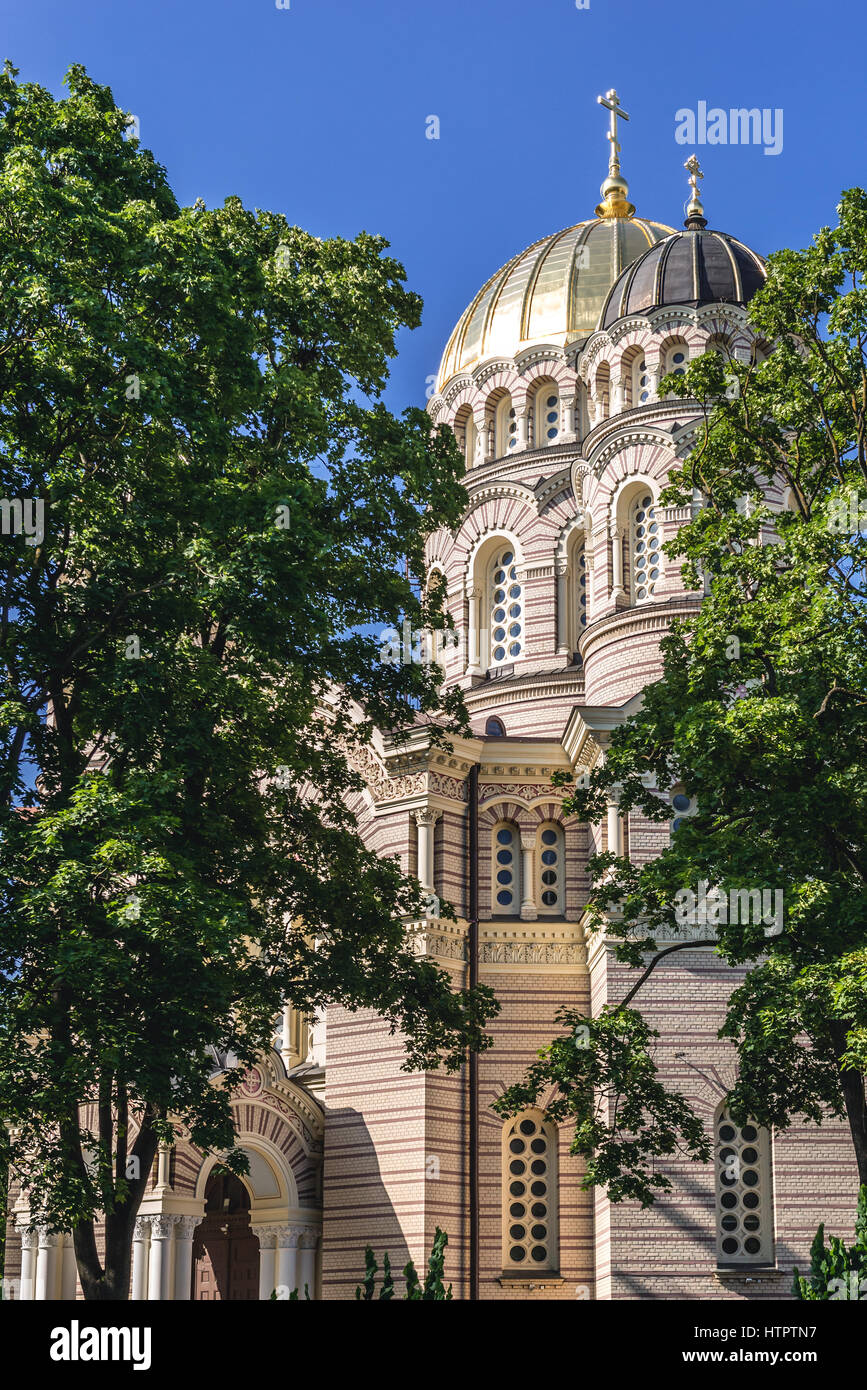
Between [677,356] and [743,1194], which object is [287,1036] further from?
[677,356]

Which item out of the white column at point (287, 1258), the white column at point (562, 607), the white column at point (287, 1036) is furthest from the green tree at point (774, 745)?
the white column at point (562, 607)

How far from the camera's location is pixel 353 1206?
88.3 ft

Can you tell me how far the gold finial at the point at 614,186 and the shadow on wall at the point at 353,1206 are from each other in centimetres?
2350

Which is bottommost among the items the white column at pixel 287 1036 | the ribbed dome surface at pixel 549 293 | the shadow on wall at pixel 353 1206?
the shadow on wall at pixel 353 1206

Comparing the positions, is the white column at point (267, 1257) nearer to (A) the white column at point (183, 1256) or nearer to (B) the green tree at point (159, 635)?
(A) the white column at point (183, 1256)

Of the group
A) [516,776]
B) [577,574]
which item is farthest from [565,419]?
[516,776]

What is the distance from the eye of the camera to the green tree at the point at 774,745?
56.8 feet

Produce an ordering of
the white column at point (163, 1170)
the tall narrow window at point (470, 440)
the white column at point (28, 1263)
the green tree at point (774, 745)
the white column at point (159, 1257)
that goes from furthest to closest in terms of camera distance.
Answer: the tall narrow window at point (470, 440) < the white column at point (28, 1263) < the white column at point (163, 1170) < the white column at point (159, 1257) < the green tree at point (774, 745)

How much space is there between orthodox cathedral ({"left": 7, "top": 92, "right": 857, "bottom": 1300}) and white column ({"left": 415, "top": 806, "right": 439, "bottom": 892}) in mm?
37

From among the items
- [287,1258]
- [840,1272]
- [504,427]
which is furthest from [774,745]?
[504,427]

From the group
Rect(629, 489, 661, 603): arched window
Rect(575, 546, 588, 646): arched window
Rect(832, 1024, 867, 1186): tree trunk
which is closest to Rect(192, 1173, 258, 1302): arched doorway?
Rect(575, 546, 588, 646): arched window

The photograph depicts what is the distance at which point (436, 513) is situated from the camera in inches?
791

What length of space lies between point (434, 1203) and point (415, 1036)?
7773 mm

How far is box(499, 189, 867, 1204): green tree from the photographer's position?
17.3m
